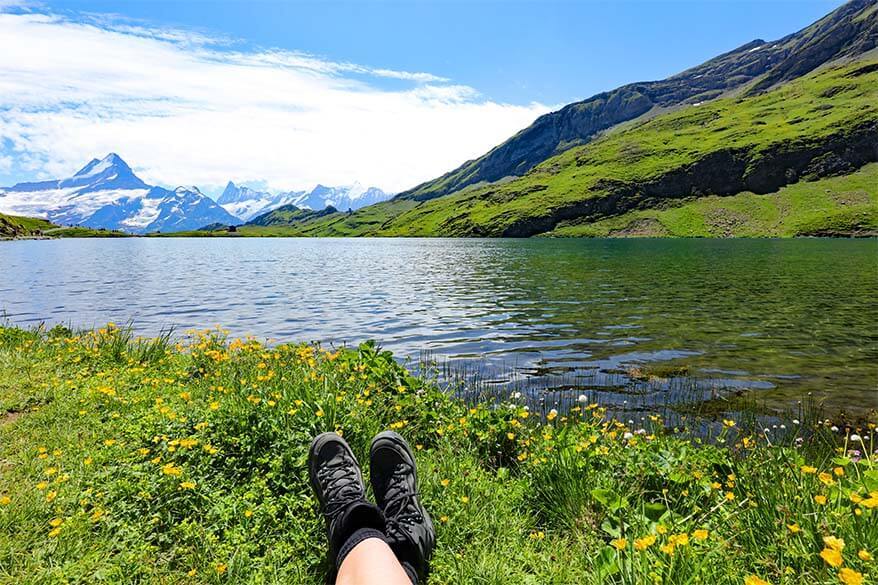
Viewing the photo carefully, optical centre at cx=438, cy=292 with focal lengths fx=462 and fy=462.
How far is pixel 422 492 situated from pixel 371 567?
1.71 meters

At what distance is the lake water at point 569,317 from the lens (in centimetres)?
1702

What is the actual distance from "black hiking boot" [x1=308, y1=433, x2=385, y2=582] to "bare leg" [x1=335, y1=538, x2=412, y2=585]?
0.41 ft

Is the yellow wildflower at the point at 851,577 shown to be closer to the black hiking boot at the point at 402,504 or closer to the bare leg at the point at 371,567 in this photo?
the bare leg at the point at 371,567

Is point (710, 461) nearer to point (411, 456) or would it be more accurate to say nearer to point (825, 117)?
point (411, 456)

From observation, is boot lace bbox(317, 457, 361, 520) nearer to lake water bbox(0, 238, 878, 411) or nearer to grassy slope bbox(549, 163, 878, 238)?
lake water bbox(0, 238, 878, 411)

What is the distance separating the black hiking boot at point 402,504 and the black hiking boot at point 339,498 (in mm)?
243

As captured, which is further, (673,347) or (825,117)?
(825,117)

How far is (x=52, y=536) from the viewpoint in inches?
183

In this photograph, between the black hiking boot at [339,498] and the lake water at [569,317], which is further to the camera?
the lake water at [569,317]

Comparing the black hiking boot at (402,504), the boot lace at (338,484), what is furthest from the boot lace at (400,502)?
the boot lace at (338,484)

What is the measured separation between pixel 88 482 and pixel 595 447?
651cm

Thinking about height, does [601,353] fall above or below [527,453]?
below

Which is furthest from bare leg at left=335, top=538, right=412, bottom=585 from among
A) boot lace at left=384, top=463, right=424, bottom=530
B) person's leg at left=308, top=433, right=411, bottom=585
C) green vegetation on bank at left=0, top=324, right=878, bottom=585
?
green vegetation on bank at left=0, top=324, right=878, bottom=585

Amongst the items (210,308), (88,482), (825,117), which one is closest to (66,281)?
(210,308)
